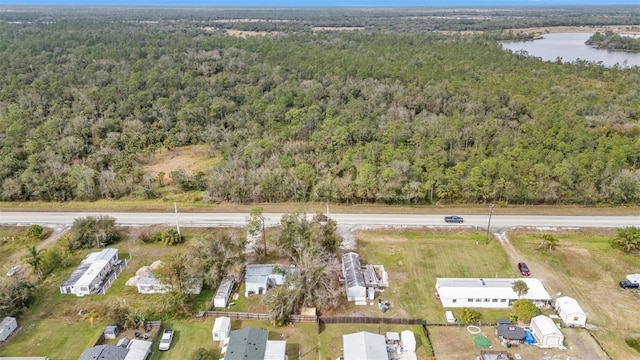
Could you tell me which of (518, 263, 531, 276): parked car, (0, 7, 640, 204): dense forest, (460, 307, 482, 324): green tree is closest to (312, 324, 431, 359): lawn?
(460, 307, 482, 324): green tree

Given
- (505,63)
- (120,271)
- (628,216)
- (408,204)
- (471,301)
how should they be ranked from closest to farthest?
(471,301) < (120,271) < (628,216) < (408,204) < (505,63)

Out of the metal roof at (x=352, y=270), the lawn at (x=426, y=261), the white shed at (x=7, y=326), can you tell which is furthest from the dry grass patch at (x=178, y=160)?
the lawn at (x=426, y=261)

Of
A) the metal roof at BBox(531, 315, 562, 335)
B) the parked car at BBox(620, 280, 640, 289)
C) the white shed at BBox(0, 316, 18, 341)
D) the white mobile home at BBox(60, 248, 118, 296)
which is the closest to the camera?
the metal roof at BBox(531, 315, 562, 335)

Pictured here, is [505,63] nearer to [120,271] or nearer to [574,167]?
[574,167]

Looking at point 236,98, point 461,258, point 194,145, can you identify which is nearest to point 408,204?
point 461,258

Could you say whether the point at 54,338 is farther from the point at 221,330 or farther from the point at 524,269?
the point at 524,269

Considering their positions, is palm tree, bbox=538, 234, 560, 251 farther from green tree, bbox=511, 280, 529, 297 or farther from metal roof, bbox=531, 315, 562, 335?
metal roof, bbox=531, 315, 562, 335
